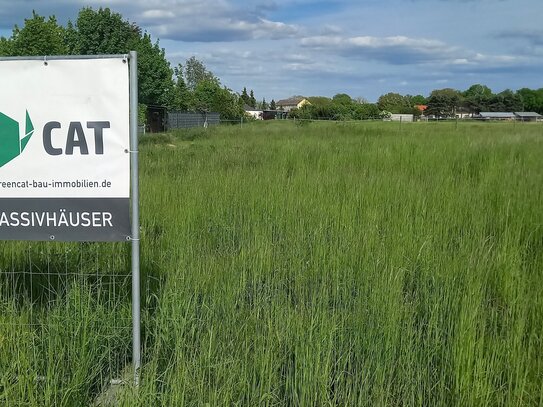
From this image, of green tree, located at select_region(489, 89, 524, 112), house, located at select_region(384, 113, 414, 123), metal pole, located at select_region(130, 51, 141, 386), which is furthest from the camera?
green tree, located at select_region(489, 89, 524, 112)

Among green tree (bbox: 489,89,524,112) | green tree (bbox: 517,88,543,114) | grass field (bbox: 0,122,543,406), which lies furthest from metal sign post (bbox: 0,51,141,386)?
green tree (bbox: 517,88,543,114)

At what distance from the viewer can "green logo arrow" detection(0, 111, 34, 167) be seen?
3039mm

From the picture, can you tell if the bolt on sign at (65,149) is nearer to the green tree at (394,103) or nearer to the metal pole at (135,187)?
the metal pole at (135,187)

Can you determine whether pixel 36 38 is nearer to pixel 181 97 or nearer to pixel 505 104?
pixel 181 97

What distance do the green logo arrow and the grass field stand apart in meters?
0.80


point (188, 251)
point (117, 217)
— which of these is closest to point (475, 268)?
point (188, 251)

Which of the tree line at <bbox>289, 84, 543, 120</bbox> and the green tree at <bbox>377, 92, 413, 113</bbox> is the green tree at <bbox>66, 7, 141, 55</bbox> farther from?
the green tree at <bbox>377, 92, 413, 113</bbox>

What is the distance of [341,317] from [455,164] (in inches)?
343

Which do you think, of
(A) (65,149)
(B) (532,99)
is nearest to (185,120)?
(A) (65,149)

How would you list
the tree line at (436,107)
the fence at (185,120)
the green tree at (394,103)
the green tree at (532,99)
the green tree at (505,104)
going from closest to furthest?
the fence at (185,120), the tree line at (436,107), the green tree at (505,104), the green tree at (394,103), the green tree at (532,99)

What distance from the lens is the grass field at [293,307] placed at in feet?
9.44

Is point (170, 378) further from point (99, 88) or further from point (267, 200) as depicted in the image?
point (267, 200)

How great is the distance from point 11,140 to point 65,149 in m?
0.36

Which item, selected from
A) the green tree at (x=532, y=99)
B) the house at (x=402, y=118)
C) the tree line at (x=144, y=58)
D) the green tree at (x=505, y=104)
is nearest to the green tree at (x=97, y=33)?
the tree line at (x=144, y=58)
